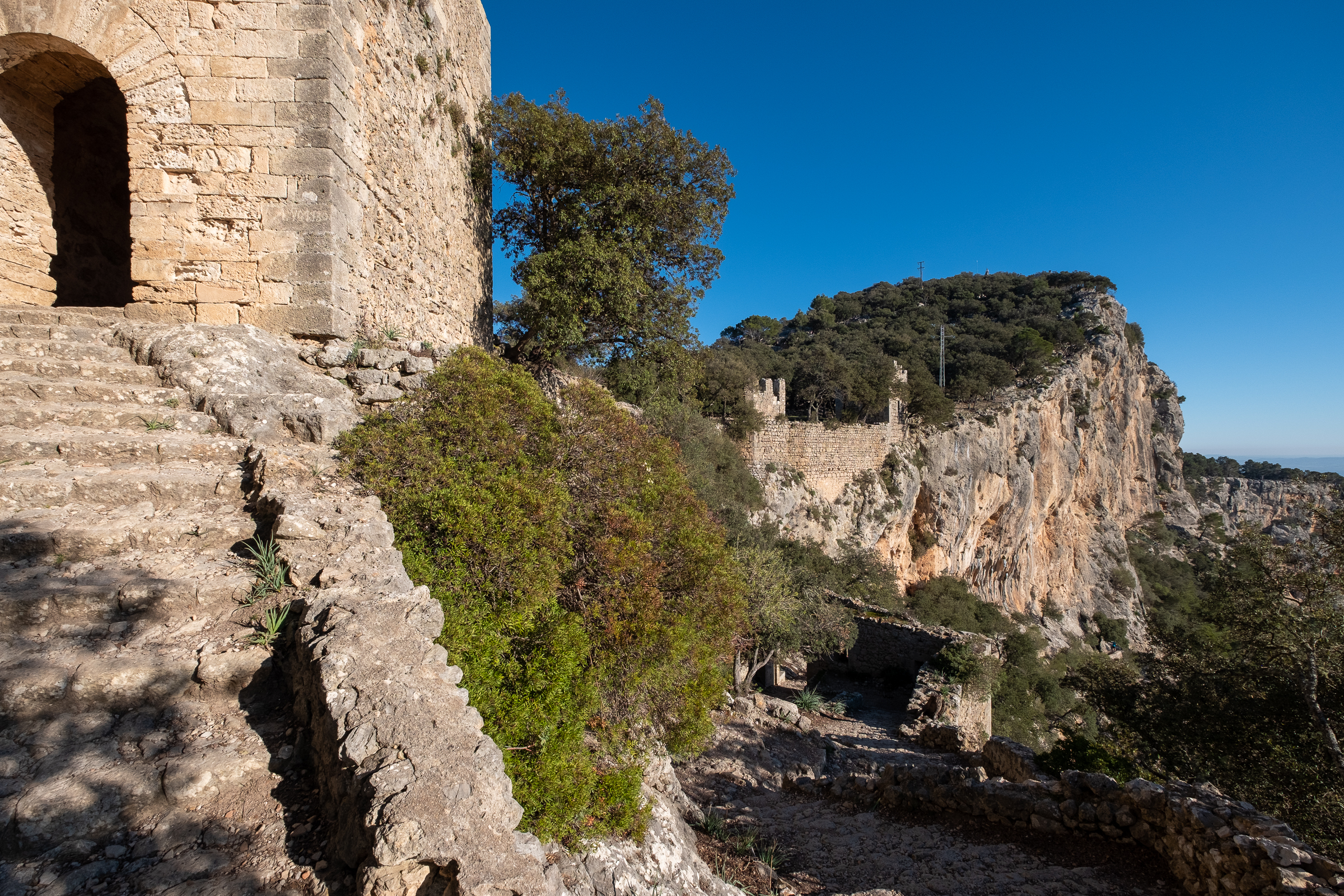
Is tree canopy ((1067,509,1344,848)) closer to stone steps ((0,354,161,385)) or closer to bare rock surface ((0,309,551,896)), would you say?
bare rock surface ((0,309,551,896))

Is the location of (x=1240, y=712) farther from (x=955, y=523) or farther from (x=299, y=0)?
(x=955, y=523)

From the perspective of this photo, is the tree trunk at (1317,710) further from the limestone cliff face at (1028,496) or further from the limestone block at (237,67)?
the limestone block at (237,67)

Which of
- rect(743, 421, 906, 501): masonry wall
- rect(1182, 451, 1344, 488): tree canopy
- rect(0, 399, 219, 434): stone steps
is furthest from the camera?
rect(1182, 451, 1344, 488): tree canopy

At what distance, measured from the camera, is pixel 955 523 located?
2794cm

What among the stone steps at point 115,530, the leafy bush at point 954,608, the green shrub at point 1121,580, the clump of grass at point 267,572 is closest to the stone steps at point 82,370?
the stone steps at point 115,530

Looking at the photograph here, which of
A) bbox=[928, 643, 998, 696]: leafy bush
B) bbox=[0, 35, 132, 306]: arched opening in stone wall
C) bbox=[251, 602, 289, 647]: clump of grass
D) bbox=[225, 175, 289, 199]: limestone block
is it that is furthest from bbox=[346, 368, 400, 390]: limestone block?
bbox=[928, 643, 998, 696]: leafy bush

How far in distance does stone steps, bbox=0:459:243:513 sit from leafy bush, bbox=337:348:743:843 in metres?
0.80

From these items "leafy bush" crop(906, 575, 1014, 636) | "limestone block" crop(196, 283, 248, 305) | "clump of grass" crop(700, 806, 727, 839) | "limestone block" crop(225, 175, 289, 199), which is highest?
"limestone block" crop(225, 175, 289, 199)

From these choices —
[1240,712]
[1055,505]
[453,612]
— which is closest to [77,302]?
[453,612]

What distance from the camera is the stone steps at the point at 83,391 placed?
403cm

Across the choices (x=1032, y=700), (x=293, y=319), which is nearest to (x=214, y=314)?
(x=293, y=319)

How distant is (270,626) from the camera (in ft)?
8.86

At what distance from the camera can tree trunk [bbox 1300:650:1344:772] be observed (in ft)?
27.1

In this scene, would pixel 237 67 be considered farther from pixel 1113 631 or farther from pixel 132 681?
pixel 1113 631
